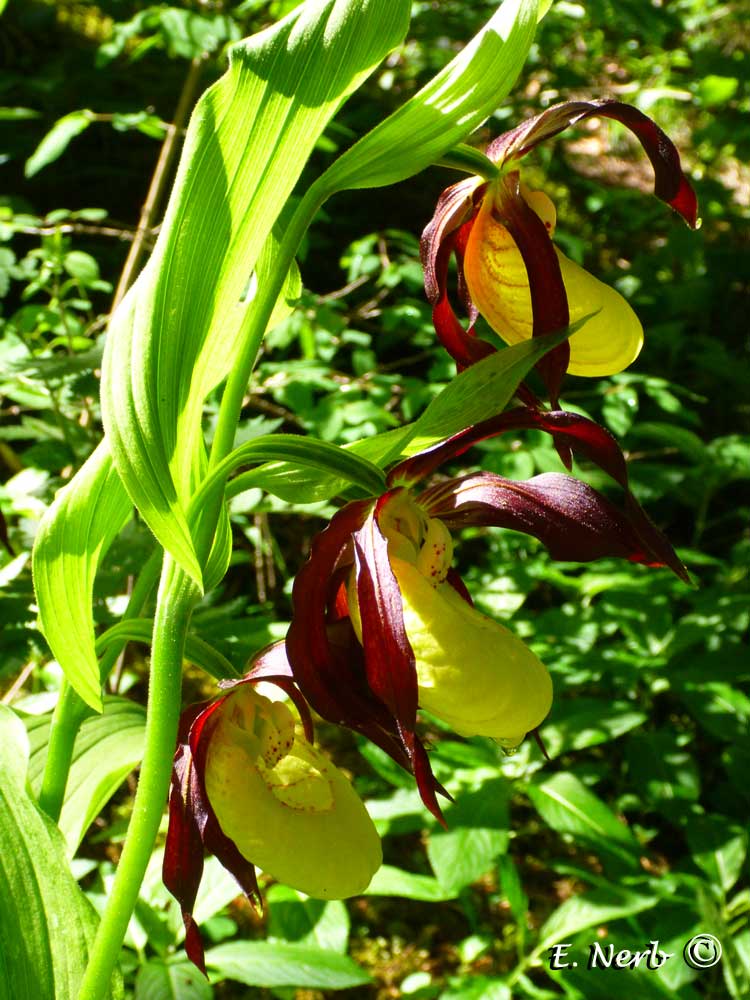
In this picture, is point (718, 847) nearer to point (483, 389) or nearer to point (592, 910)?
point (592, 910)

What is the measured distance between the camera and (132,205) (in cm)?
288

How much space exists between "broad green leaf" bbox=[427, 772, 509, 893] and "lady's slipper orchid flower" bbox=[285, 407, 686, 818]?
705mm

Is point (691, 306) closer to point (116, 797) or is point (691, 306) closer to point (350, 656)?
point (116, 797)

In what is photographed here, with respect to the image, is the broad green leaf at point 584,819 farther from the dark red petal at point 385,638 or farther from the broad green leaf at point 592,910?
the dark red petal at point 385,638

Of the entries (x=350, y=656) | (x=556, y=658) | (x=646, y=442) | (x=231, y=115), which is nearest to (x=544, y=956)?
(x=556, y=658)

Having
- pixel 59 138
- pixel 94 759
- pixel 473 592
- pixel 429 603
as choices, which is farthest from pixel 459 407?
pixel 59 138

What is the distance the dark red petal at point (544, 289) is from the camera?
64 cm

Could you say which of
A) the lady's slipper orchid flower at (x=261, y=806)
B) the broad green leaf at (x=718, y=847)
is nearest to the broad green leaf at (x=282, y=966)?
the lady's slipper orchid flower at (x=261, y=806)

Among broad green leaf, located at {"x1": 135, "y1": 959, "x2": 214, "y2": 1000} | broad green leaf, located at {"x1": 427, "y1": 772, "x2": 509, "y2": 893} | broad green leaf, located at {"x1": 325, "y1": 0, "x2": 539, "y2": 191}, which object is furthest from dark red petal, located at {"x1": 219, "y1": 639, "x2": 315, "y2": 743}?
broad green leaf, located at {"x1": 427, "y1": 772, "x2": 509, "y2": 893}

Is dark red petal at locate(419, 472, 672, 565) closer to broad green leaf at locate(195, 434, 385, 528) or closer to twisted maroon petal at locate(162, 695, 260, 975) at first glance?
broad green leaf at locate(195, 434, 385, 528)

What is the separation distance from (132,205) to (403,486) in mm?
2607

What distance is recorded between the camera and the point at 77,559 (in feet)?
2.00

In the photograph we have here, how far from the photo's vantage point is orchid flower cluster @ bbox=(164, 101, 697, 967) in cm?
54

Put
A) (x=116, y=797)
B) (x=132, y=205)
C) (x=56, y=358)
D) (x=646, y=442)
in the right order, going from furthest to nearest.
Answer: (x=132, y=205), (x=646, y=442), (x=116, y=797), (x=56, y=358)
